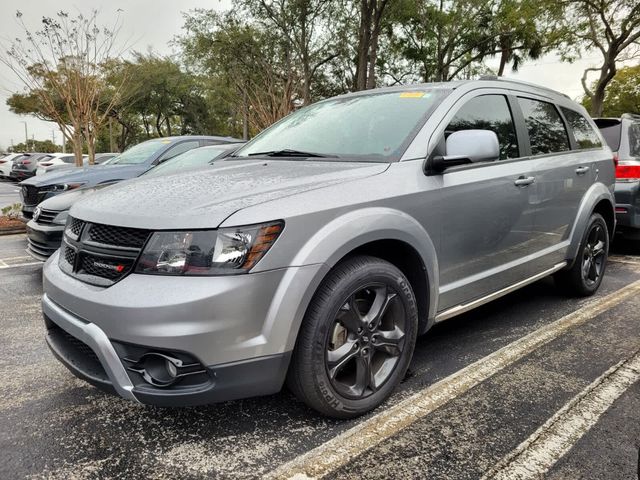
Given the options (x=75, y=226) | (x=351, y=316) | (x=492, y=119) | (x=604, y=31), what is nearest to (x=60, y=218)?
(x=75, y=226)

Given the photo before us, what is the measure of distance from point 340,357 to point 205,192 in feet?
3.11

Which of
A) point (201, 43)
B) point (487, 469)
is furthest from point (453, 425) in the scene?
point (201, 43)

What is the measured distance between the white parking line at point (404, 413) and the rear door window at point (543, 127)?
1314 millimetres

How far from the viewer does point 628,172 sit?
5531mm

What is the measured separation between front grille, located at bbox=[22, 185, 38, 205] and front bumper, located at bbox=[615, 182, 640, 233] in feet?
22.9

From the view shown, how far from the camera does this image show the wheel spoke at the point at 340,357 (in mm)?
2158

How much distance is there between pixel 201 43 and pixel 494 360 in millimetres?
21421

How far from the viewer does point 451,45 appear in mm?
23688

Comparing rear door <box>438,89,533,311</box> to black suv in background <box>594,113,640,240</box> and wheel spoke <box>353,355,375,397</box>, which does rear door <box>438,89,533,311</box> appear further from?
black suv in background <box>594,113,640,240</box>

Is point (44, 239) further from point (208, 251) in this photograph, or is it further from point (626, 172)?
point (626, 172)

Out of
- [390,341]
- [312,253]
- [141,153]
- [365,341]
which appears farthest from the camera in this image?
[141,153]

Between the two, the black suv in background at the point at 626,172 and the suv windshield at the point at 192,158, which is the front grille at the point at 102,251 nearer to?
the suv windshield at the point at 192,158

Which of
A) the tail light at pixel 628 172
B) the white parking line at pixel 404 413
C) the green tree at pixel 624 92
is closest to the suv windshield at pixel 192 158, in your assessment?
the white parking line at pixel 404 413

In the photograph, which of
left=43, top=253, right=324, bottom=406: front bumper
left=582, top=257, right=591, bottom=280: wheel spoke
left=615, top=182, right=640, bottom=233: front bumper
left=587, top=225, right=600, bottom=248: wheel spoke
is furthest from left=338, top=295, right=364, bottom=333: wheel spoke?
left=615, top=182, right=640, bottom=233: front bumper
